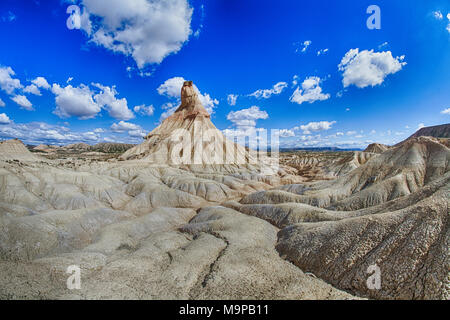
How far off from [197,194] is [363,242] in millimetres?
31940

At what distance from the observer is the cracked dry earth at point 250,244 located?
9.27 meters

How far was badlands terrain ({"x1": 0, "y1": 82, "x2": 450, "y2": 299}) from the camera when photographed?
9312mm

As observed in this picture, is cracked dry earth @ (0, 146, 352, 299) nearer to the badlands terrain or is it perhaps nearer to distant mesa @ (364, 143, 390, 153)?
the badlands terrain

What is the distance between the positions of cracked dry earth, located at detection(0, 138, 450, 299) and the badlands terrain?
70mm

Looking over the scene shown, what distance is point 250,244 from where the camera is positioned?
51.5 ft

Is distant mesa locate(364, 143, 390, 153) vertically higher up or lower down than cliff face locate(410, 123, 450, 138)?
lower down

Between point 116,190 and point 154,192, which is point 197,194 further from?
point 116,190

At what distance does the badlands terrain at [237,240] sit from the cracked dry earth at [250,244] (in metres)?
0.07

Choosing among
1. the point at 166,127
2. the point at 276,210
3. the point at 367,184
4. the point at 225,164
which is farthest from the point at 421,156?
the point at 166,127
